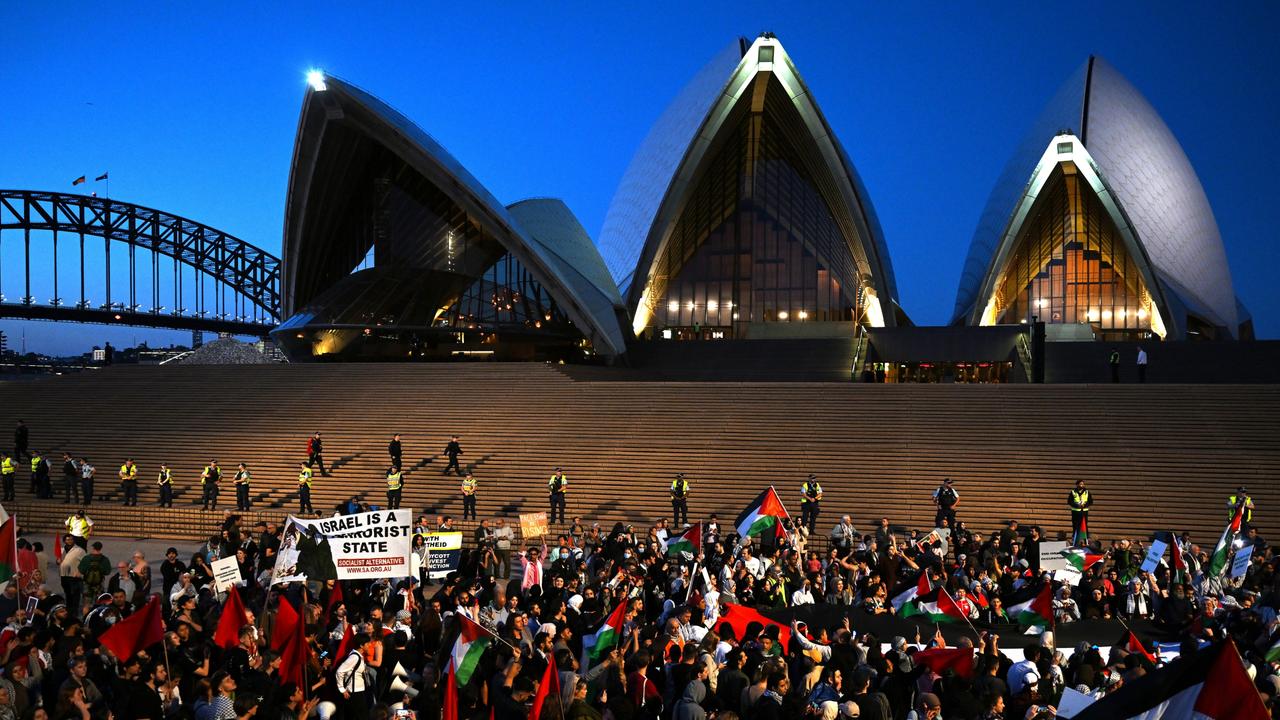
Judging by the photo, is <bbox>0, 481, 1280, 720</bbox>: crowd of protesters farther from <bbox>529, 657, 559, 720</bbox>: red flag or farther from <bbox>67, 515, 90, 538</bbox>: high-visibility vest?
<bbox>67, 515, 90, 538</bbox>: high-visibility vest

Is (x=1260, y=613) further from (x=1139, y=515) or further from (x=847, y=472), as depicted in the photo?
(x=847, y=472)

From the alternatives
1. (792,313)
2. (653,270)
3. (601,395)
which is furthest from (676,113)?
(601,395)

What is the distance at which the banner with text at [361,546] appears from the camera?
8.34 metres

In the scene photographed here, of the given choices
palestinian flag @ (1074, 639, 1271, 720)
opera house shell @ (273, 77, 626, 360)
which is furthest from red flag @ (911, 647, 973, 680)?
opera house shell @ (273, 77, 626, 360)

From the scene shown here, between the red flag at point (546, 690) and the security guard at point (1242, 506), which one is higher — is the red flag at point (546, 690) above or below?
above

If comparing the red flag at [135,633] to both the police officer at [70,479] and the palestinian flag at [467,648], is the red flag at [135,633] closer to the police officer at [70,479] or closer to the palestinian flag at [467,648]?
the palestinian flag at [467,648]

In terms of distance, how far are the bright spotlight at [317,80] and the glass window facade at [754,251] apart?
14.4 metres

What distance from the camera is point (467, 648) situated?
6262 millimetres

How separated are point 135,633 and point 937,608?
20.3 feet

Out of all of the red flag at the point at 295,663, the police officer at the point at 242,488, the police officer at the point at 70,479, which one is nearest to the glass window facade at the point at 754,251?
the police officer at the point at 242,488

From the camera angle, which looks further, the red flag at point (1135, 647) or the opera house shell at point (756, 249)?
the opera house shell at point (756, 249)

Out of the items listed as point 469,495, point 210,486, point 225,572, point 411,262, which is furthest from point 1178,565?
point 411,262

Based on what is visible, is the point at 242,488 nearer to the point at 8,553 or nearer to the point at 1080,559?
the point at 8,553

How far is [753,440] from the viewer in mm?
19766
